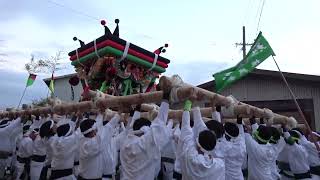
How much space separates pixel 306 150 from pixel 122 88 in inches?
171

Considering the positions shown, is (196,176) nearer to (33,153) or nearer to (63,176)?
(63,176)

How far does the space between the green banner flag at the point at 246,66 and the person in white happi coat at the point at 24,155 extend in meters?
4.71

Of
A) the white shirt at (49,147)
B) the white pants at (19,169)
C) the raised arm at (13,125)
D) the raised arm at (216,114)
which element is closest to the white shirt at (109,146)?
the white shirt at (49,147)

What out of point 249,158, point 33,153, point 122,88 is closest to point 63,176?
point 33,153

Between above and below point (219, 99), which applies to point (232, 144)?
below

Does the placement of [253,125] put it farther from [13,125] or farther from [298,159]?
[13,125]

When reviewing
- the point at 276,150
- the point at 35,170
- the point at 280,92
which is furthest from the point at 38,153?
the point at 280,92

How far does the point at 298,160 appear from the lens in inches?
280

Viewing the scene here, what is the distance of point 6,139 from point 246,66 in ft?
21.7

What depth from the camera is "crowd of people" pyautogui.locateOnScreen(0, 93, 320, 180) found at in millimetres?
4715

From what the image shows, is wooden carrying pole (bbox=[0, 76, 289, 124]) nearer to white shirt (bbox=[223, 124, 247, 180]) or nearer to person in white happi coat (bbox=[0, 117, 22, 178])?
white shirt (bbox=[223, 124, 247, 180])

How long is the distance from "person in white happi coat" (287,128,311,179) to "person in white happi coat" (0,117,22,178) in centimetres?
675

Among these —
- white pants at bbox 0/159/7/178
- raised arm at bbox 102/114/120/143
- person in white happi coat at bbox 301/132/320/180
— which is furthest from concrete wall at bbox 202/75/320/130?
raised arm at bbox 102/114/120/143

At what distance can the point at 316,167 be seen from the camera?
291 inches
